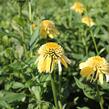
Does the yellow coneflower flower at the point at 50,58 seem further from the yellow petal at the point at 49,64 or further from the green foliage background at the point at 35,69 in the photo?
the green foliage background at the point at 35,69

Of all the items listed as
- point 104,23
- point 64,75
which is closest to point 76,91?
point 64,75

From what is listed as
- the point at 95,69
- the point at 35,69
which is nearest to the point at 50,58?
the point at 95,69

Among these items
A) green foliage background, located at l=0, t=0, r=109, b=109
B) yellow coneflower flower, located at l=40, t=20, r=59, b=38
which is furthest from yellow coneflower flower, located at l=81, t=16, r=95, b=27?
yellow coneflower flower, located at l=40, t=20, r=59, b=38

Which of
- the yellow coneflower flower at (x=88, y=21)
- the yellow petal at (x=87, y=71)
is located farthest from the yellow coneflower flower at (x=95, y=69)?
the yellow coneflower flower at (x=88, y=21)

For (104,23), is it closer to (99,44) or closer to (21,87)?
(99,44)

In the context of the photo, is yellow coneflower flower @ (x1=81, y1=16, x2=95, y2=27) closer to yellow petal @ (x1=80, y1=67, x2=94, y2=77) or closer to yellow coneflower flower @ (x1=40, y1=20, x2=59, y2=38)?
yellow coneflower flower @ (x1=40, y1=20, x2=59, y2=38)

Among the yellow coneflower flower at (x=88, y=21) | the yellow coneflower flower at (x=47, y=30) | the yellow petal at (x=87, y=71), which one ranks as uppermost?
the yellow coneflower flower at (x=47, y=30)

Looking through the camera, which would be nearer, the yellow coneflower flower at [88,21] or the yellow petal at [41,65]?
the yellow petal at [41,65]

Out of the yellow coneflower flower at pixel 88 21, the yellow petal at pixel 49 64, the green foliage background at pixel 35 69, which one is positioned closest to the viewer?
the yellow petal at pixel 49 64

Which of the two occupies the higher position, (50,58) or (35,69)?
(50,58)

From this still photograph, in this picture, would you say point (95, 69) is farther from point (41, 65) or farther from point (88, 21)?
point (88, 21)
